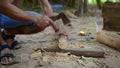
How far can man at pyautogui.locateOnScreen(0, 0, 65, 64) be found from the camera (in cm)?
260

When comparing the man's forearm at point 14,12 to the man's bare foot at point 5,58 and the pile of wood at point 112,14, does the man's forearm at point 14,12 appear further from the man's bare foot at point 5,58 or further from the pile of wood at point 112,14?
the pile of wood at point 112,14

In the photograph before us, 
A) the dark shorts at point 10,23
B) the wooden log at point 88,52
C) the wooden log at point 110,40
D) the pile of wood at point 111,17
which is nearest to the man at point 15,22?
the dark shorts at point 10,23

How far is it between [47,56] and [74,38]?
3.70 feet

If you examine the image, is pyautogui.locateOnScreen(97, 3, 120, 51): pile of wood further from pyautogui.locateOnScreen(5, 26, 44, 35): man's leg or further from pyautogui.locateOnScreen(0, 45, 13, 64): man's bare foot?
pyautogui.locateOnScreen(0, 45, 13, 64): man's bare foot

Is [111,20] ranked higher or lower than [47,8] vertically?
lower

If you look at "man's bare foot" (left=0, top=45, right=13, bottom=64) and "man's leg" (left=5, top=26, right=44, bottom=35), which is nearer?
"man's bare foot" (left=0, top=45, right=13, bottom=64)

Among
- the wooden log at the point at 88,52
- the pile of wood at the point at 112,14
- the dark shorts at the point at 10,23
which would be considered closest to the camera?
the wooden log at the point at 88,52

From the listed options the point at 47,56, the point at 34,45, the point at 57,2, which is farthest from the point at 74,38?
the point at 57,2

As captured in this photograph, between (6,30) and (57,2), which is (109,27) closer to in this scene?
(6,30)

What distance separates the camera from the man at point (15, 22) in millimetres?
2602

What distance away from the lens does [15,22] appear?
3195 millimetres

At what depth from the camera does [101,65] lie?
110 inches

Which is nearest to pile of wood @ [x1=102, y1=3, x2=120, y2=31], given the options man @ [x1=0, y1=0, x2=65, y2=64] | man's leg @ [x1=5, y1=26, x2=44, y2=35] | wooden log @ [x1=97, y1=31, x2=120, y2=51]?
wooden log @ [x1=97, y1=31, x2=120, y2=51]

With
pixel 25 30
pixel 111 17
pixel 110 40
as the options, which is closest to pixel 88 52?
pixel 110 40
